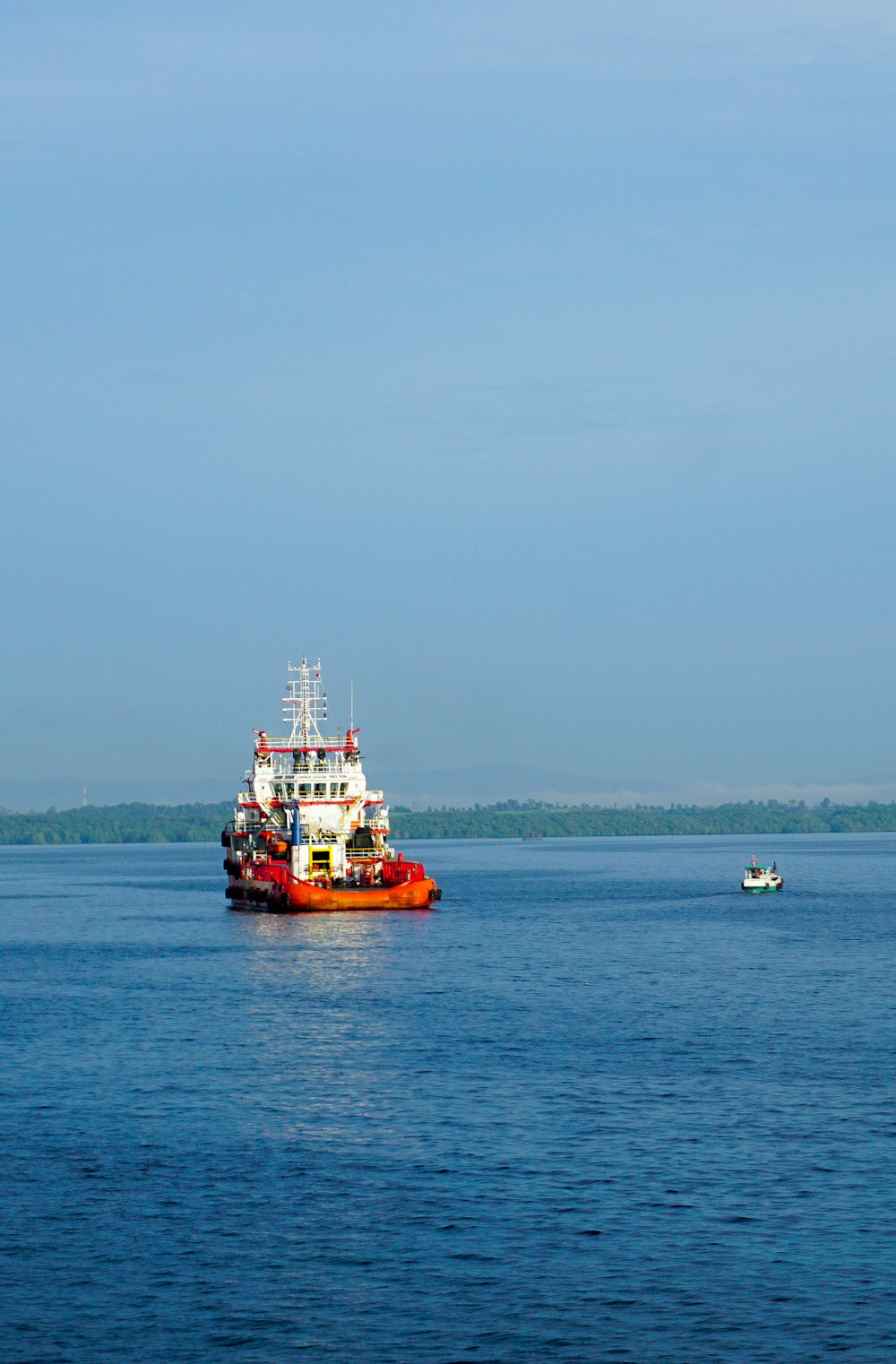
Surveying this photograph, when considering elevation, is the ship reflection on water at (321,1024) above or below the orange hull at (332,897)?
below

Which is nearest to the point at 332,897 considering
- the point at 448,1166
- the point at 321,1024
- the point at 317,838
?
the point at 317,838

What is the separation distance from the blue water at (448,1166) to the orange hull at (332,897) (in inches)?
1070

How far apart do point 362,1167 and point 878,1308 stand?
1337 cm

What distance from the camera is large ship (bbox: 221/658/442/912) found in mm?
107000

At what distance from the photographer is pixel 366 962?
3182 inches

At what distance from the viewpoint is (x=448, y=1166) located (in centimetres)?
3728

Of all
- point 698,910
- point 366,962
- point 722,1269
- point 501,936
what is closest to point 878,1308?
point 722,1269

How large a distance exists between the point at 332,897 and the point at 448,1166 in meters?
68.2

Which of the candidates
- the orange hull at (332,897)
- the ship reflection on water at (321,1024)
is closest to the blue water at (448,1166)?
the ship reflection on water at (321,1024)

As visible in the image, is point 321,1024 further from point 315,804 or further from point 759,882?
point 759,882

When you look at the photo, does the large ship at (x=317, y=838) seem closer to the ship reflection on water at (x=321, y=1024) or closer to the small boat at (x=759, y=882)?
the ship reflection on water at (x=321, y=1024)

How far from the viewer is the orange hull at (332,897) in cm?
10494

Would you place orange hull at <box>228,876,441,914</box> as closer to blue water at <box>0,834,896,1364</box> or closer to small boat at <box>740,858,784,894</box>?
blue water at <box>0,834,896,1364</box>

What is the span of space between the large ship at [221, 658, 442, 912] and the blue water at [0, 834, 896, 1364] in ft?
96.4
